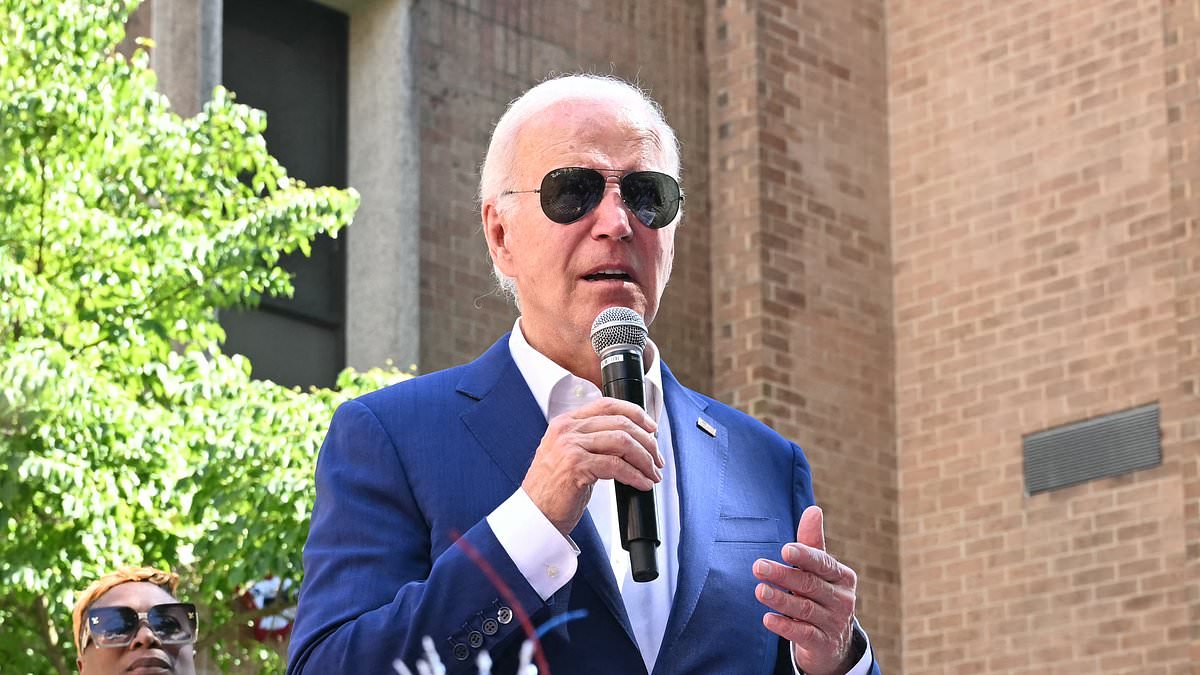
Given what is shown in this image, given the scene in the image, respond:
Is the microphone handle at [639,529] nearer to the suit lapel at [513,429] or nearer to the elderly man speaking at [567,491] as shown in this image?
the elderly man speaking at [567,491]

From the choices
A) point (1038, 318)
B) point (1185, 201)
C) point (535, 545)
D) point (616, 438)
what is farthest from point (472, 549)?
point (1038, 318)

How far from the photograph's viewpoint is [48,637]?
8867 mm

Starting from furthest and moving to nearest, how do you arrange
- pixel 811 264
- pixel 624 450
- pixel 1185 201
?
pixel 811 264 → pixel 1185 201 → pixel 624 450

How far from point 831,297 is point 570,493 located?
487 inches

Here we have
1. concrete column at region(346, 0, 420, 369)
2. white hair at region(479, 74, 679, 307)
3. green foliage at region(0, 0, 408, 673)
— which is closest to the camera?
white hair at region(479, 74, 679, 307)

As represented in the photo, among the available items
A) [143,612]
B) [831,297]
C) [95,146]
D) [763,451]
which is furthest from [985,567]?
[763,451]

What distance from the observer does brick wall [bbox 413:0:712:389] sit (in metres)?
13.8

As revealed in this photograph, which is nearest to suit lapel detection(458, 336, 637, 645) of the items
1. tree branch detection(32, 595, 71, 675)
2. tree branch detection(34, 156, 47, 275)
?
tree branch detection(32, 595, 71, 675)

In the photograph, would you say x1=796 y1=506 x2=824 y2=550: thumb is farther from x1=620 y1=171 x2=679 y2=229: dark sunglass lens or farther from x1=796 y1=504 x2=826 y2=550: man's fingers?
x1=620 y1=171 x2=679 y2=229: dark sunglass lens

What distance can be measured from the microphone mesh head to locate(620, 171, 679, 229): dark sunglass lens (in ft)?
0.66

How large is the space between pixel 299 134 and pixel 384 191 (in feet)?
2.50

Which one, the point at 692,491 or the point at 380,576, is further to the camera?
the point at 692,491

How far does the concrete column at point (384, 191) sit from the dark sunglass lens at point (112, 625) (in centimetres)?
686

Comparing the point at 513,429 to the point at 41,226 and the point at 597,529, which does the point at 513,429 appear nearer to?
the point at 597,529
